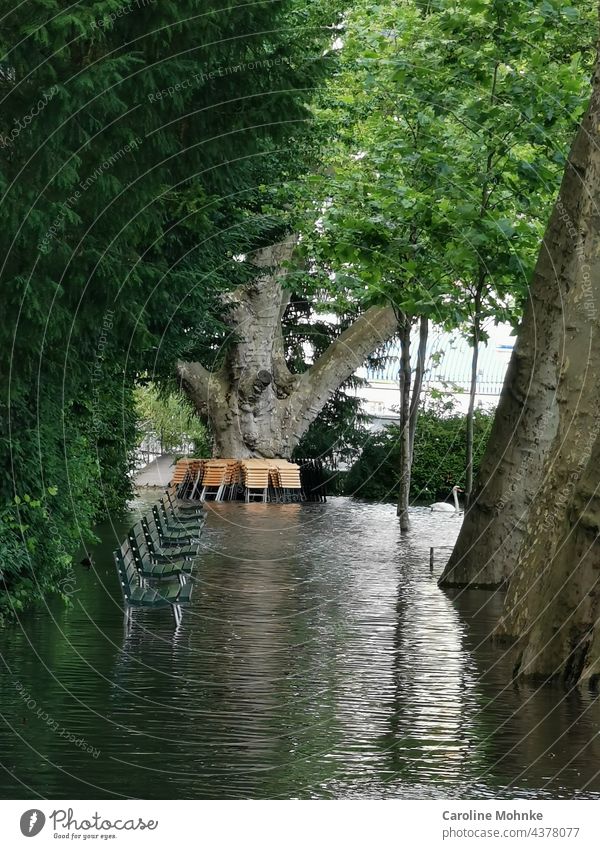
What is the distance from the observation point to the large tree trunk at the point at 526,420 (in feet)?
54.6

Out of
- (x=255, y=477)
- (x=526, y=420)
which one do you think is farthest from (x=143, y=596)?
(x=255, y=477)

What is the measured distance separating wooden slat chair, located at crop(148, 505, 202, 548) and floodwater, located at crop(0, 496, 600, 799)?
8.27ft

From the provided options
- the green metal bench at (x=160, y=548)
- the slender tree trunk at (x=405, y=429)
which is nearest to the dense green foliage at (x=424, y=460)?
the slender tree trunk at (x=405, y=429)

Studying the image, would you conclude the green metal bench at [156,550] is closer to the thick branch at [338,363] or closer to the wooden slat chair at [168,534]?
the wooden slat chair at [168,534]

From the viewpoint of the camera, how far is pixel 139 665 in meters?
12.3

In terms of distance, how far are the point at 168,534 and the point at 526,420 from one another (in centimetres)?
565

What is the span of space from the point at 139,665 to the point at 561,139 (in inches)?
480

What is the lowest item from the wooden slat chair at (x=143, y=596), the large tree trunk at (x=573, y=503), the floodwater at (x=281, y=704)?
the floodwater at (x=281, y=704)

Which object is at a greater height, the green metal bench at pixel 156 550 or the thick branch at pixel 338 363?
the thick branch at pixel 338 363

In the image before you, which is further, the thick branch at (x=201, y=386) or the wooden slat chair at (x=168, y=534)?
the thick branch at (x=201, y=386)

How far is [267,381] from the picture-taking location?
43688 mm

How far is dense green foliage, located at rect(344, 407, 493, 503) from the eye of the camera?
4478 cm

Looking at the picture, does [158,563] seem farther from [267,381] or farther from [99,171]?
[267,381]

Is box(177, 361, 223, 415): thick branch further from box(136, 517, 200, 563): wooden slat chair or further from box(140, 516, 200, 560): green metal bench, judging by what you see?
box(136, 517, 200, 563): wooden slat chair
